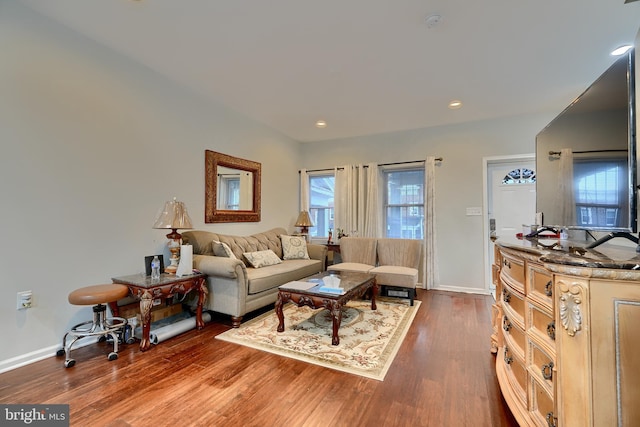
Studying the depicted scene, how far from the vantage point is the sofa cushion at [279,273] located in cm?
318

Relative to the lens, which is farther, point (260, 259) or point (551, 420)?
point (260, 259)

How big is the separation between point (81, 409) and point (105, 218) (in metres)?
1.63

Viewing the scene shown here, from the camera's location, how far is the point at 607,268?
38.6 inches

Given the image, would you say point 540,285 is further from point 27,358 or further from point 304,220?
point 304,220

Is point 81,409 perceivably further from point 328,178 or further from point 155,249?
point 328,178

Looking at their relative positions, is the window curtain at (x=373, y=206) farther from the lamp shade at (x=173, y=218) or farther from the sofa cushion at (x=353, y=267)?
the lamp shade at (x=173, y=218)

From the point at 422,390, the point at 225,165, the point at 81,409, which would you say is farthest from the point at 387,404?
the point at 225,165

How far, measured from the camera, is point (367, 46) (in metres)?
2.54

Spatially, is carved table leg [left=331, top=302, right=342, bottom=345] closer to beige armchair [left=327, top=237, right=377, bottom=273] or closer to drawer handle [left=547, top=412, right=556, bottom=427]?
drawer handle [left=547, top=412, right=556, bottom=427]

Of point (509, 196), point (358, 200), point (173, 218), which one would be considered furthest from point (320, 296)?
point (509, 196)

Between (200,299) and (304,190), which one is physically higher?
(304,190)

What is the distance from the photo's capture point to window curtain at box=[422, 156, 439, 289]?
15.0 feet

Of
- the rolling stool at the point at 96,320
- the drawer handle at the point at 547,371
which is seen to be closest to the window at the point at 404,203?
the drawer handle at the point at 547,371

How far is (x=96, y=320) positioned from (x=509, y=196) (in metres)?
5.33
